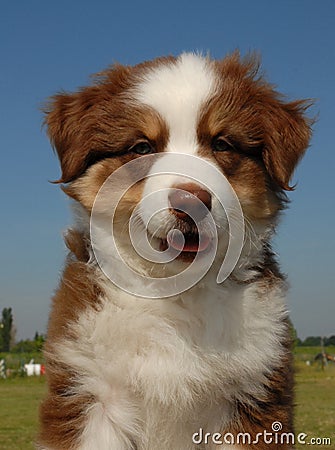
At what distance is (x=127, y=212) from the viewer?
4055 millimetres

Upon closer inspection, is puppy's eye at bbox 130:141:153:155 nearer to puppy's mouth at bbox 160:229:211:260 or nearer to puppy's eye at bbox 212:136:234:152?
puppy's eye at bbox 212:136:234:152

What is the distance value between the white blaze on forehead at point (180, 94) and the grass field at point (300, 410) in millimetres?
1850

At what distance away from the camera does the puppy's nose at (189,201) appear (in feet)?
11.9

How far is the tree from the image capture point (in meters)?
51.9

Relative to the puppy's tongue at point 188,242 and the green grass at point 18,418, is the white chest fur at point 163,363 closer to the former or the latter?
the puppy's tongue at point 188,242

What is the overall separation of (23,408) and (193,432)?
1165 centimetres

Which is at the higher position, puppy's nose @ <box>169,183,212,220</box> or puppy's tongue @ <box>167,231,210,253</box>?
puppy's nose @ <box>169,183,212,220</box>

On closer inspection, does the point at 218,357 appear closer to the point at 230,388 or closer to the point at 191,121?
the point at 230,388

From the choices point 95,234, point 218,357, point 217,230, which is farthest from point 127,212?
point 218,357

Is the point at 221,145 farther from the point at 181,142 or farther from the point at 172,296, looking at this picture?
the point at 172,296

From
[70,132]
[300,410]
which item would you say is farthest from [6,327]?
[70,132]

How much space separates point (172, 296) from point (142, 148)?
947 millimetres

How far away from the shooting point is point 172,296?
13.5 feet

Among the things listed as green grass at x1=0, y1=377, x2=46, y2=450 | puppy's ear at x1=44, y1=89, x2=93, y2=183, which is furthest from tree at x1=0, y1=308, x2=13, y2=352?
puppy's ear at x1=44, y1=89, x2=93, y2=183
